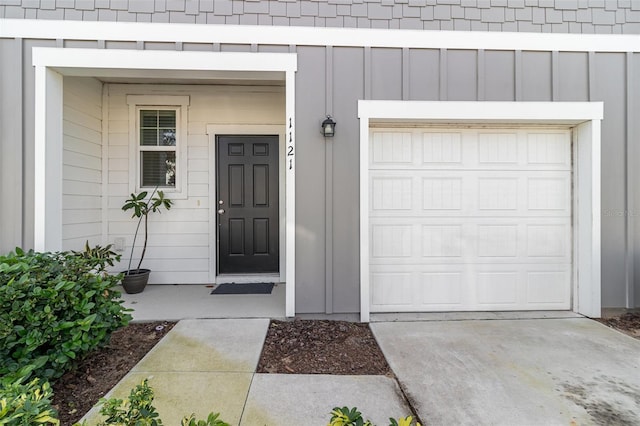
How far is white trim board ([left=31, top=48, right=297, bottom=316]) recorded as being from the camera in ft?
10.1

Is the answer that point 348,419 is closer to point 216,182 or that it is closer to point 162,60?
point 162,60

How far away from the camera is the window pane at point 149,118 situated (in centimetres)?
443

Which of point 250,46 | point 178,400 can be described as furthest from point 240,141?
point 178,400

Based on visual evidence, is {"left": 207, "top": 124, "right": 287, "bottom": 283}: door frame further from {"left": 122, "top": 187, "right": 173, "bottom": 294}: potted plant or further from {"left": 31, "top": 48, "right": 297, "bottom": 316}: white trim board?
{"left": 31, "top": 48, "right": 297, "bottom": 316}: white trim board

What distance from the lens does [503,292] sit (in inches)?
138

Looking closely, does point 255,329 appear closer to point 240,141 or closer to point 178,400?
point 178,400

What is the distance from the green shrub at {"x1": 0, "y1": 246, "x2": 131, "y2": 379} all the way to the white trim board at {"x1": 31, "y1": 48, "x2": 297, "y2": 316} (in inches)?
41.4

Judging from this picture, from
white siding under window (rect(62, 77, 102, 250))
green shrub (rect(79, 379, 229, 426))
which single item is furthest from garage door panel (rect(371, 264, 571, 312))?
white siding under window (rect(62, 77, 102, 250))

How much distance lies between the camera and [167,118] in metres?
4.45

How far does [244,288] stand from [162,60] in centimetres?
283

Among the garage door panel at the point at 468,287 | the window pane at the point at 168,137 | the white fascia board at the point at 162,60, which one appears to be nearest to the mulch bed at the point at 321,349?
the garage door panel at the point at 468,287

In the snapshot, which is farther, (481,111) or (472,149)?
(472,149)

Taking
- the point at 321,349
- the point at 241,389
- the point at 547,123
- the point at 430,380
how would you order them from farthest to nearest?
the point at 547,123 < the point at 321,349 < the point at 430,380 < the point at 241,389

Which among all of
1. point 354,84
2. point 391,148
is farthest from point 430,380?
point 354,84
